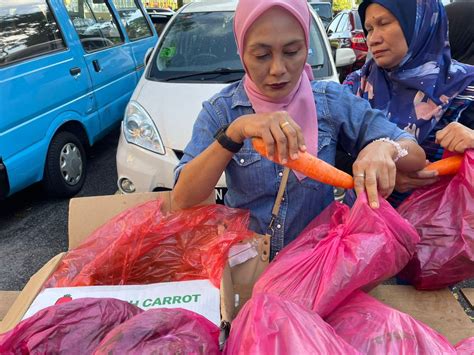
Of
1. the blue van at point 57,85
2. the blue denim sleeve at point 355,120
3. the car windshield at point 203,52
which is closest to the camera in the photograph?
the blue denim sleeve at point 355,120

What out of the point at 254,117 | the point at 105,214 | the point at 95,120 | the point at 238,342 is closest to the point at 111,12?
the point at 95,120

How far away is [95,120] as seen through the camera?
15.6 feet

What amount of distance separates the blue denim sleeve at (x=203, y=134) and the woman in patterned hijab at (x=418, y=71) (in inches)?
28.2

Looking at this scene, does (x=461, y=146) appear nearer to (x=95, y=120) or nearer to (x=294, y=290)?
(x=294, y=290)

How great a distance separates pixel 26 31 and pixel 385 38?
330 centimetres

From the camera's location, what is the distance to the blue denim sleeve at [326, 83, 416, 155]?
1395 mm

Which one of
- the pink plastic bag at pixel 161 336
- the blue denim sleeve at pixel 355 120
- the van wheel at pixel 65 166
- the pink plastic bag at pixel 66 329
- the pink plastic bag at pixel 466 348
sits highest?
the blue denim sleeve at pixel 355 120

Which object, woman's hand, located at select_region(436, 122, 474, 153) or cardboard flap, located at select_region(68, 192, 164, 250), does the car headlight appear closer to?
cardboard flap, located at select_region(68, 192, 164, 250)

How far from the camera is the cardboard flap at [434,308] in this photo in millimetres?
1169

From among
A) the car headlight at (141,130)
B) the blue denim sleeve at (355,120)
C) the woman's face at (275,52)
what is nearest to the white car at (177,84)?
the car headlight at (141,130)

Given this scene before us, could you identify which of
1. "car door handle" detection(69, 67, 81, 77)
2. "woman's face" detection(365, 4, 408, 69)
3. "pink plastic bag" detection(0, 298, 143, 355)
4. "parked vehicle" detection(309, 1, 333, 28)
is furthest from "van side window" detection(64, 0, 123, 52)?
"parked vehicle" detection(309, 1, 333, 28)

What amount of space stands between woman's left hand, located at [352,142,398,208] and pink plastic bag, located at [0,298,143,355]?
61cm

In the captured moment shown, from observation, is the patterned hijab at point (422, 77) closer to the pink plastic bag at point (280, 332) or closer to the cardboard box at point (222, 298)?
the cardboard box at point (222, 298)

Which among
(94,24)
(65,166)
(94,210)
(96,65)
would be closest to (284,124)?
(94,210)
